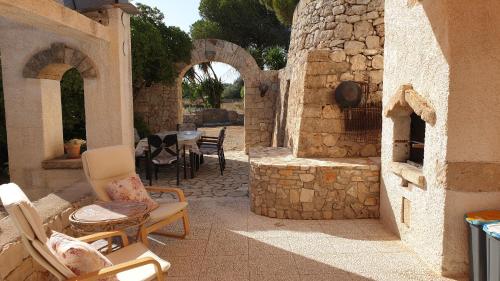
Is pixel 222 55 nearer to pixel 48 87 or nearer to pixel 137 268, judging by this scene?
pixel 48 87

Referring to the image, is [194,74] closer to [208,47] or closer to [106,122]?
[208,47]

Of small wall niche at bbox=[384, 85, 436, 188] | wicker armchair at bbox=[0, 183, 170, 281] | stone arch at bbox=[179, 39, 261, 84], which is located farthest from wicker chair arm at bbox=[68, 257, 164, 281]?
stone arch at bbox=[179, 39, 261, 84]

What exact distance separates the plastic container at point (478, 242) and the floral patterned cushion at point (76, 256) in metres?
2.90

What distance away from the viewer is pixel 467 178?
332 cm

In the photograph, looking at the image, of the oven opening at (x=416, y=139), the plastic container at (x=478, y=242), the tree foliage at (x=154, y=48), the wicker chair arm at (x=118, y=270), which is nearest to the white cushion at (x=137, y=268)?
the wicker chair arm at (x=118, y=270)

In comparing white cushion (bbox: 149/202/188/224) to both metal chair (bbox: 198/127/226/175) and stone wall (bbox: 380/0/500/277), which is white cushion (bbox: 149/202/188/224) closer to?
stone wall (bbox: 380/0/500/277)

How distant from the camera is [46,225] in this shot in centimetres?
314

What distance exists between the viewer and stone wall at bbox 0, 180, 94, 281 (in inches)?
101

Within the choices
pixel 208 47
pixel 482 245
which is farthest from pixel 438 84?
pixel 208 47

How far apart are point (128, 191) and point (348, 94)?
3.77m

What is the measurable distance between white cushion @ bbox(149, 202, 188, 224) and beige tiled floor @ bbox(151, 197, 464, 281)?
409 millimetres

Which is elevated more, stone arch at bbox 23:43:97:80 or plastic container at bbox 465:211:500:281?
stone arch at bbox 23:43:97:80

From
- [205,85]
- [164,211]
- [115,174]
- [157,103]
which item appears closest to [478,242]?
[164,211]

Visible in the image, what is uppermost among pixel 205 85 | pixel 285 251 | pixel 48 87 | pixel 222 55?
pixel 222 55
